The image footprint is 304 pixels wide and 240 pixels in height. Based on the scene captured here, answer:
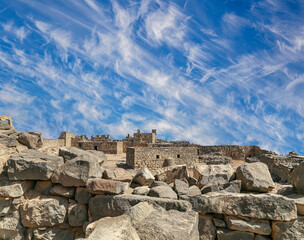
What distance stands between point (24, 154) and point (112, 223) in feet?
11.3

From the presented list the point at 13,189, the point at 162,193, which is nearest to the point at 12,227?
the point at 13,189

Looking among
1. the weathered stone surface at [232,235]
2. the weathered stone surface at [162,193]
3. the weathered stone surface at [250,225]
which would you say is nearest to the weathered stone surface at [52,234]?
the weathered stone surface at [162,193]

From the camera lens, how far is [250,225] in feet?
12.1

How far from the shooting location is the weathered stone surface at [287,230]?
3641 millimetres

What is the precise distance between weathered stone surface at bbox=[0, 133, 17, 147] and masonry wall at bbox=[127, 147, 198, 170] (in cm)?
1081

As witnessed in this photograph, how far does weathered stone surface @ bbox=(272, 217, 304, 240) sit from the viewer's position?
143 inches

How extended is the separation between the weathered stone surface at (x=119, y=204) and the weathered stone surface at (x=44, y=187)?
1140 mm

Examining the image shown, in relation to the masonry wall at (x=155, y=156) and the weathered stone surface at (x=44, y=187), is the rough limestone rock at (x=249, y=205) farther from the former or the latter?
the masonry wall at (x=155, y=156)

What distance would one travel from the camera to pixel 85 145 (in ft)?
83.5

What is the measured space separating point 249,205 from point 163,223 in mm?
1589

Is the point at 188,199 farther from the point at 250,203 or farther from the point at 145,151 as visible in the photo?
the point at 145,151

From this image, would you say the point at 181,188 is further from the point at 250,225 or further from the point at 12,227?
the point at 12,227

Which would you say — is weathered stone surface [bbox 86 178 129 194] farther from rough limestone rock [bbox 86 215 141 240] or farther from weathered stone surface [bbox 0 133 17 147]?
weathered stone surface [bbox 0 133 17 147]

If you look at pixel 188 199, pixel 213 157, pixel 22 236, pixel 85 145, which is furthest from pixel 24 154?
pixel 85 145
